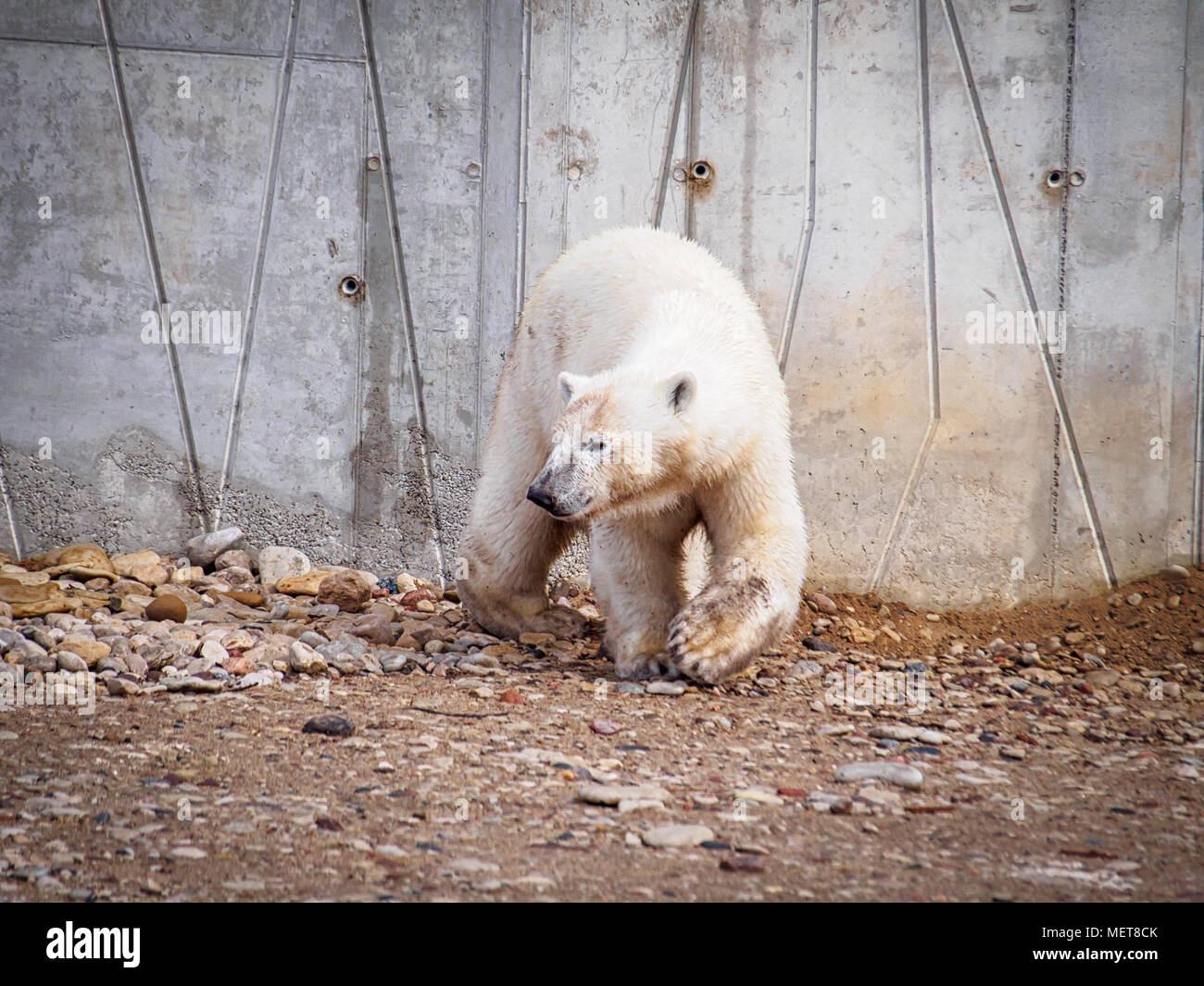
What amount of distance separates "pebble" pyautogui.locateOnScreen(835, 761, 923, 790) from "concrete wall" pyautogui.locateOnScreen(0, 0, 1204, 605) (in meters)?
2.86

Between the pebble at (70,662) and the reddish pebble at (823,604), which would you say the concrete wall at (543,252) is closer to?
the reddish pebble at (823,604)

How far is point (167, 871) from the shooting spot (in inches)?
96.9

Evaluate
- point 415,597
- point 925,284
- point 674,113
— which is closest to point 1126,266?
point 925,284

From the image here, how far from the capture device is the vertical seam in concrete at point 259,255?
622 centimetres

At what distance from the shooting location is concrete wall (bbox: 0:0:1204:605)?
19.8 feet

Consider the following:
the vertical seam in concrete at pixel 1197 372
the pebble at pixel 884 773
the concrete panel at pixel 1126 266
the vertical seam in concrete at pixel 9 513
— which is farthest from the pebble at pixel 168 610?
the vertical seam in concrete at pixel 1197 372

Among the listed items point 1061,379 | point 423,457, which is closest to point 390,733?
point 423,457

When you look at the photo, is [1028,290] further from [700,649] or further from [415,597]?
[415,597]

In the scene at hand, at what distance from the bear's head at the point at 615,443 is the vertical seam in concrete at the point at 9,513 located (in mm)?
3749

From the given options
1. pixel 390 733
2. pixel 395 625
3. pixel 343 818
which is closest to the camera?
pixel 343 818

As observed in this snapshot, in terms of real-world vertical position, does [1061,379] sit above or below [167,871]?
above

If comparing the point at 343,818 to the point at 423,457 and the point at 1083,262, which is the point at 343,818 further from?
the point at 1083,262

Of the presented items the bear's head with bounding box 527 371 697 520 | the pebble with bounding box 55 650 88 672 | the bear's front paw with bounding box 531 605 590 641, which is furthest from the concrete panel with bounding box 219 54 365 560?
the bear's head with bounding box 527 371 697 520

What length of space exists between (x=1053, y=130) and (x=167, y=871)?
221 inches
